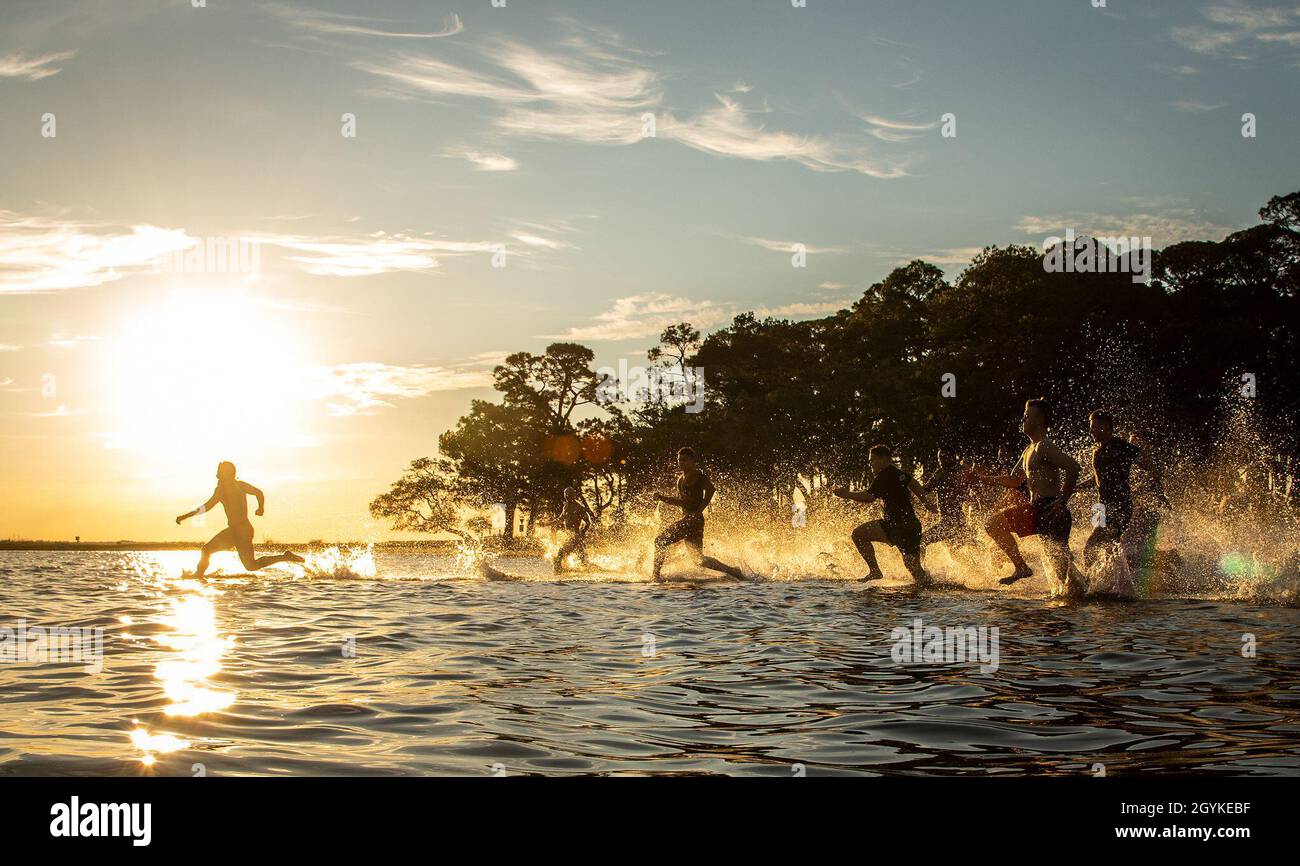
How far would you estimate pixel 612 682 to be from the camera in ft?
23.7

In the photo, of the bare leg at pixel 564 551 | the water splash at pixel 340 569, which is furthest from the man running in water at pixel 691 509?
the water splash at pixel 340 569

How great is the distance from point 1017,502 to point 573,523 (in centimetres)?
1201

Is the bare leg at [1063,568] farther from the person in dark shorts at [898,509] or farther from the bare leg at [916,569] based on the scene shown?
the bare leg at [916,569]

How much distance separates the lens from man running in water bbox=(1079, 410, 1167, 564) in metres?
13.5

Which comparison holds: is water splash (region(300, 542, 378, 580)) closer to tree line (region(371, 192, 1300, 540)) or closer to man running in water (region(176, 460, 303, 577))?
man running in water (region(176, 460, 303, 577))

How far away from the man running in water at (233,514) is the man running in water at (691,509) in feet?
22.0

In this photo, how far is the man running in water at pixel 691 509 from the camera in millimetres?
18891

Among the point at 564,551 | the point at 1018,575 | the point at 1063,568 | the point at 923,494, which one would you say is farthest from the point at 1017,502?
the point at 564,551

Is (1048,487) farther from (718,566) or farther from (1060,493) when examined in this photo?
(718,566)

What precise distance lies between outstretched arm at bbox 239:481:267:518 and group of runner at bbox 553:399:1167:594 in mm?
7146

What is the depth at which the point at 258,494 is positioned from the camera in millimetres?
18344
